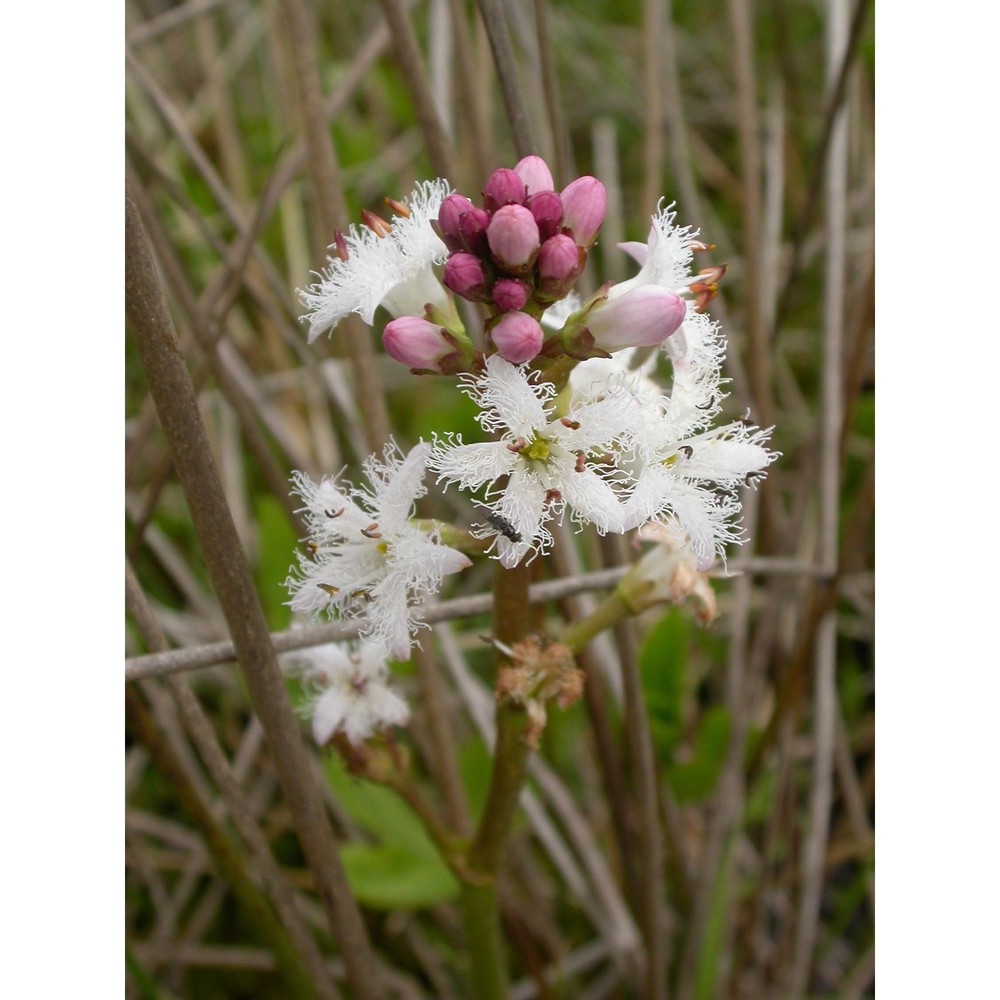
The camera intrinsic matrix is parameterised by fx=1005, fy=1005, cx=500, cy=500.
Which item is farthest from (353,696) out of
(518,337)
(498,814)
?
(518,337)

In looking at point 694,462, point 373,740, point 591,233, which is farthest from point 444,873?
point 591,233

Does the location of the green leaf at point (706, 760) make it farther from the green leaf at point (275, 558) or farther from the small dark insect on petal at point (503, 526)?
the small dark insect on petal at point (503, 526)

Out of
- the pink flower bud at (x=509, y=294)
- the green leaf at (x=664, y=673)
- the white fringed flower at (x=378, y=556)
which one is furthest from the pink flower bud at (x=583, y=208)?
the green leaf at (x=664, y=673)

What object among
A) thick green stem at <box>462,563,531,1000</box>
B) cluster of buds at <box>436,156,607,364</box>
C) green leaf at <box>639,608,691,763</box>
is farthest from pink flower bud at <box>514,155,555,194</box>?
green leaf at <box>639,608,691,763</box>

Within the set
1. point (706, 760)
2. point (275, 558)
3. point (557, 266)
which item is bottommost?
point (706, 760)

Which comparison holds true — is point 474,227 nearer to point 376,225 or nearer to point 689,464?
point 376,225
